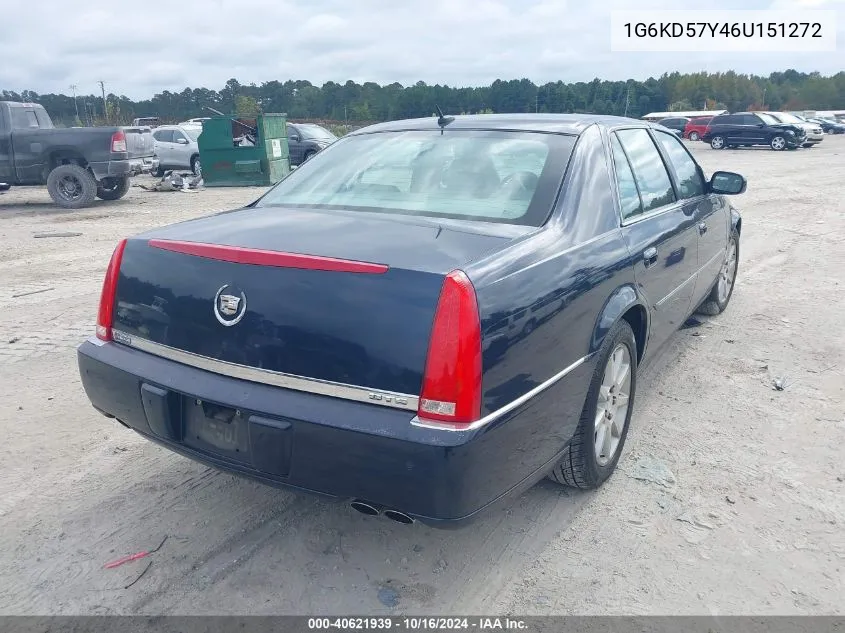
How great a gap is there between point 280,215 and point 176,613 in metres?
1.63

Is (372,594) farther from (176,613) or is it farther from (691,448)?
(691,448)

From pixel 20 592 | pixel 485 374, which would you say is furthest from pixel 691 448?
pixel 20 592

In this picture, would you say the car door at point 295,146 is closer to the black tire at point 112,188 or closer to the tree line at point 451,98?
the tree line at point 451,98

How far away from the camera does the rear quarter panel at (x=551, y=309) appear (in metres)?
2.27

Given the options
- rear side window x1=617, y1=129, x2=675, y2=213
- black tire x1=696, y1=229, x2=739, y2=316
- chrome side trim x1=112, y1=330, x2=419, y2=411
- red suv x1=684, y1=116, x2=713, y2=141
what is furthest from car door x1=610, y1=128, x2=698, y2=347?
red suv x1=684, y1=116, x2=713, y2=141

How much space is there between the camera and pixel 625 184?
3557 millimetres

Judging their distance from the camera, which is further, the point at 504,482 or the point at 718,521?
the point at 718,521

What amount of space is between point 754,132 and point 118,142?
29.5 meters

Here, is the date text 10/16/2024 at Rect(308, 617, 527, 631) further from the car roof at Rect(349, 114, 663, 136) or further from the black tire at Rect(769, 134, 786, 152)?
the black tire at Rect(769, 134, 786, 152)

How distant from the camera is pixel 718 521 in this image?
9.77 feet

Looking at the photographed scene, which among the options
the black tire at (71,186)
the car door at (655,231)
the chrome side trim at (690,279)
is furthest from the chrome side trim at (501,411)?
the black tire at (71,186)

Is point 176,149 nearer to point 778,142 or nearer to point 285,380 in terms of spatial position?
point 285,380

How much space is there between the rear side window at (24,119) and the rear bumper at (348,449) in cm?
1306

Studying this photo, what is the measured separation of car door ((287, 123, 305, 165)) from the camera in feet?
→ 68.2
